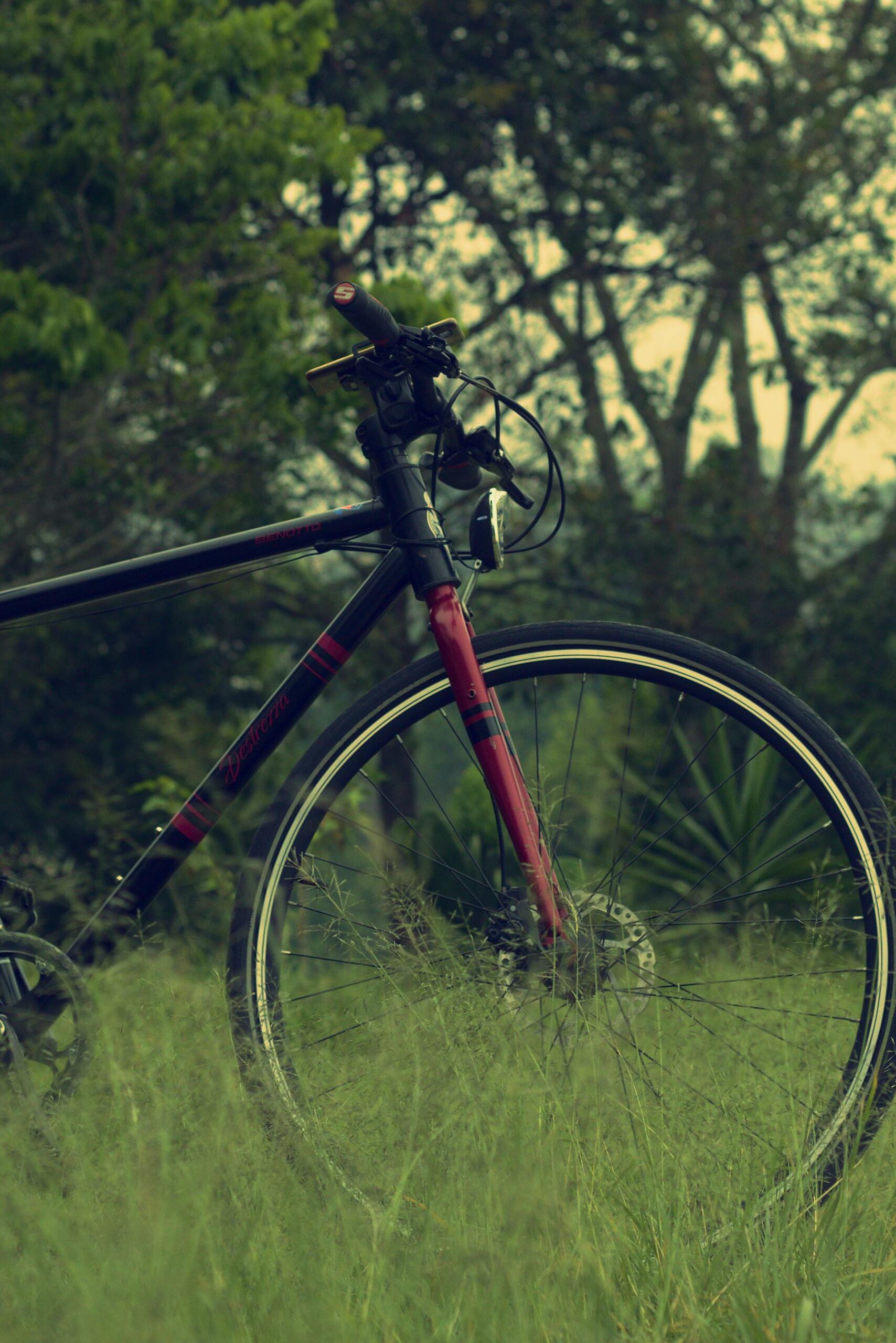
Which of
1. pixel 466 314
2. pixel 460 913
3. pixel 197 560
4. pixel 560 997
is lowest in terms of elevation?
pixel 560 997

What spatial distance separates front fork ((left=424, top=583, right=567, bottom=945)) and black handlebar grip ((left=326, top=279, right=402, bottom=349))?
0.36 m

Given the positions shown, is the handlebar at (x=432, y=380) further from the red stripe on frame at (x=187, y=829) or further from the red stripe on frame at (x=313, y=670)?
the red stripe on frame at (x=187, y=829)

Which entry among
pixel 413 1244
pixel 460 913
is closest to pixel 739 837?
pixel 460 913

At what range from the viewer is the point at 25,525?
6.42 metres

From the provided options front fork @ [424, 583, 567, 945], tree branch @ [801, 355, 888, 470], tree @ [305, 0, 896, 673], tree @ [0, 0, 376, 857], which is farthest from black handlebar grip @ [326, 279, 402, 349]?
tree branch @ [801, 355, 888, 470]

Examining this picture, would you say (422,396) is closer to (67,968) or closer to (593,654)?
(593,654)

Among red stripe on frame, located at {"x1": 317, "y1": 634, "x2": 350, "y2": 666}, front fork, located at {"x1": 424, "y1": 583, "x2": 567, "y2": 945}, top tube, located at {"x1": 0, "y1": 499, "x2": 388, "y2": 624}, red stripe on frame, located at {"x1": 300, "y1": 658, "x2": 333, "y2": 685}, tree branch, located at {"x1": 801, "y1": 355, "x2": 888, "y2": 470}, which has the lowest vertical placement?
front fork, located at {"x1": 424, "y1": 583, "x2": 567, "y2": 945}

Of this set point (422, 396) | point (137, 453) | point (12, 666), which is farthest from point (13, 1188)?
point (12, 666)

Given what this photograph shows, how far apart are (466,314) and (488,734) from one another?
8.30 metres

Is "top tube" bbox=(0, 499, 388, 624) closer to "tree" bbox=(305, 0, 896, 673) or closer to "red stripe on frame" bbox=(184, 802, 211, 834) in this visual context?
"red stripe on frame" bbox=(184, 802, 211, 834)

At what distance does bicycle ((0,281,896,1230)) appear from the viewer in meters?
1.59

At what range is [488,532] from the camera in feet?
5.69

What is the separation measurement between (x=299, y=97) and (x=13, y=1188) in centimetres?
857

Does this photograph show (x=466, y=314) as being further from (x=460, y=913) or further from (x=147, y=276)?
(x=460, y=913)
